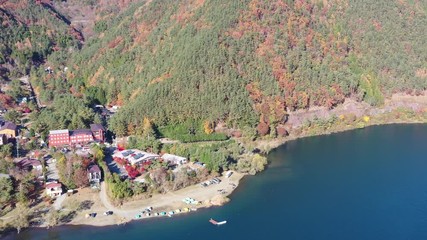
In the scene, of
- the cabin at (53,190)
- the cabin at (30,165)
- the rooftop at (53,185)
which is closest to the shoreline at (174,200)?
the cabin at (53,190)

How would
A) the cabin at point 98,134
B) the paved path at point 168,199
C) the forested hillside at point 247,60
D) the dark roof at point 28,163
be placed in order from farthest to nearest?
the forested hillside at point 247,60, the cabin at point 98,134, the dark roof at point 28,163, the paved path at point 168,199

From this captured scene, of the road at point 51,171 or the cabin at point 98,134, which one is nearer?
the road at point 51,171

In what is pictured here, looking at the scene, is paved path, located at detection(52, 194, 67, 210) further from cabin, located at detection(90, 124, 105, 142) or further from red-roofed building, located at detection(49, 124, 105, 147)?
cabin, located at detection(90, 124, 105, 142)

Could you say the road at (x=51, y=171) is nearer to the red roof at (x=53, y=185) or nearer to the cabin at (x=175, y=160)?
the red roof at (x=53, y=185)

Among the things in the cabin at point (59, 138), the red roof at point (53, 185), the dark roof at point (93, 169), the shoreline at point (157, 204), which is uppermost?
the cabin at point (59, 138)

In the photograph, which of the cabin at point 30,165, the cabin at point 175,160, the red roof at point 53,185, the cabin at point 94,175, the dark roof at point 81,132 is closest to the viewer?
the red roof at point 53,185

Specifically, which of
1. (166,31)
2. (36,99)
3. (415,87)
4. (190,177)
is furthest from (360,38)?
(36,99)

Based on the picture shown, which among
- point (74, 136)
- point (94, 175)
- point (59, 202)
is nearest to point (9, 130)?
point (74, 136)
